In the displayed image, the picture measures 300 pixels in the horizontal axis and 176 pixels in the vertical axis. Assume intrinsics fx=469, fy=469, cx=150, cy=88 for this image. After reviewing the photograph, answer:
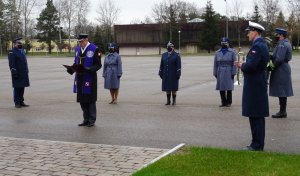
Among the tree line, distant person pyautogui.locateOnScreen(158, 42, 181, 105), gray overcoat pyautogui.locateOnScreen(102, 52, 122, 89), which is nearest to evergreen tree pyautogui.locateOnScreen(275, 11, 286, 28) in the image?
the tree line

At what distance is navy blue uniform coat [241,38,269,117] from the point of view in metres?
7.24

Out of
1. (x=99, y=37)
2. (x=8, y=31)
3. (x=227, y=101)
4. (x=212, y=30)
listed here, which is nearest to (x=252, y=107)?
(x=227, y=101)

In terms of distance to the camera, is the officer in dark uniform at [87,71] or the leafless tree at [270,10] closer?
the officer in dark uniform at [87,71]

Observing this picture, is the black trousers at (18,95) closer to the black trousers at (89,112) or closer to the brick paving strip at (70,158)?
the black trousers at (89,112)

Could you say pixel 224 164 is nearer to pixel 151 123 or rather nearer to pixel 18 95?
pixel 151 123

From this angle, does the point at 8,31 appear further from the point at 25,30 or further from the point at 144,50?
the point at 144,50

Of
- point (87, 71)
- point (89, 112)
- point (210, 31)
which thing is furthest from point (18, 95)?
point (210, 31)

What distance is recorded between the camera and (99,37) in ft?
315

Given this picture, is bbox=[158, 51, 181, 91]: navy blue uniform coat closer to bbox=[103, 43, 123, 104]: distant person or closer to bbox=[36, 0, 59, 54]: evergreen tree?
bbox=[103, 43, 123, 104]: distant person

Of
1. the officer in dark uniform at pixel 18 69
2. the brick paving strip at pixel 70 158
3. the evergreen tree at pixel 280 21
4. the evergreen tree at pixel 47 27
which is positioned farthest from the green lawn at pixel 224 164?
the evergreen tree at pixel 47 27

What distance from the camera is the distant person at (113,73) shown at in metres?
14.4

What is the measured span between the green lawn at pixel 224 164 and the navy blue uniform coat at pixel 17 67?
7923mm

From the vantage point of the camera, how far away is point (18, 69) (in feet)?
45.6

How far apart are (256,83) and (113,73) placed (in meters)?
7.68
